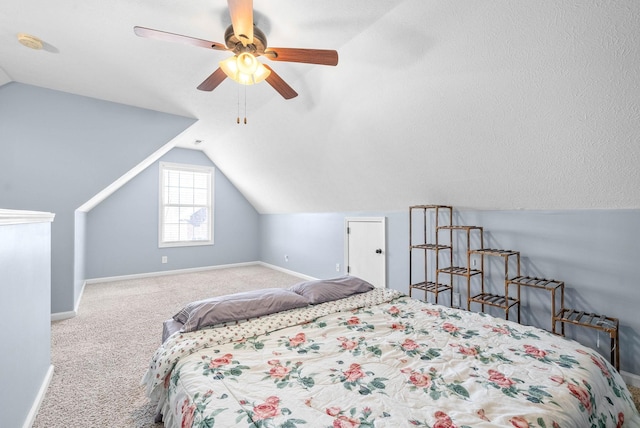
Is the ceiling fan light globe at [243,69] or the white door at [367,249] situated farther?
the white door at [367,249]

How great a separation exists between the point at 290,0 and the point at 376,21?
0.60 meters

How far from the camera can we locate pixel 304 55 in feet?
5.99

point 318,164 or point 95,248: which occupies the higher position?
point 318,164

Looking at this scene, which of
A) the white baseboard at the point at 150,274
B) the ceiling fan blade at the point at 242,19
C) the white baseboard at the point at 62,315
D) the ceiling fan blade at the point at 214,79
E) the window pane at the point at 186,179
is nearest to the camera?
the ceiling fan blade at the point at 242,19

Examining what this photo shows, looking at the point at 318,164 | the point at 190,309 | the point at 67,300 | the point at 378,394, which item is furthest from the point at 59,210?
the point at 378,394

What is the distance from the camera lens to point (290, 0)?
182 centimetres

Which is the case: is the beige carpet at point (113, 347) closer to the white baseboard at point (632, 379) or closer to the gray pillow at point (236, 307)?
the white baseboard at point (632, 379)

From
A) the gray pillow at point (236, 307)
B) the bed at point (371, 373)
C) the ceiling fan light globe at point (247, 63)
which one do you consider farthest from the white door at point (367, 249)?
the ceiling fan light globe at point (247, 63)

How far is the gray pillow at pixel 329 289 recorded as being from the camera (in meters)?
2.09

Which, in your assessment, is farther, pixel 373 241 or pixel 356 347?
pixel 373 241

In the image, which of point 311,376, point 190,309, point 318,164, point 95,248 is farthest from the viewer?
point 95,248

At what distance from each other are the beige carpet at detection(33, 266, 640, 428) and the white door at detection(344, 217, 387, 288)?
1.29 metres

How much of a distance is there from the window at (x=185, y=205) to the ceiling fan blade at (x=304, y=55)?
4518mm

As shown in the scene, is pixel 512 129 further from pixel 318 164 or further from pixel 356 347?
pixel 318 164
